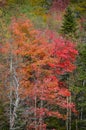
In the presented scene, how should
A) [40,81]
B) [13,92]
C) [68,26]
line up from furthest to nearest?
1. [68,26]
2. [40,81]
3. [13,92]

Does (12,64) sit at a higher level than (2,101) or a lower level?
higher

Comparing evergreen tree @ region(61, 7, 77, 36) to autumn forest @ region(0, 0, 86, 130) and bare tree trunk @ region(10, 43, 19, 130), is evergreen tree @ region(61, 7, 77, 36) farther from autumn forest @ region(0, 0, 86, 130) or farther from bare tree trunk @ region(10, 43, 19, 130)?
bare tree trunk @ region(10, 43, 19, 130)

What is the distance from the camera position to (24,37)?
134 feet

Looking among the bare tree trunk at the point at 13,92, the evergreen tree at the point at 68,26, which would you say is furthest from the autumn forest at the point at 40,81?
the evergreen tree at the point at 68,26

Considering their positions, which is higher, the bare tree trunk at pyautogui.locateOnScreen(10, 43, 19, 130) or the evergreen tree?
the evergreen tree

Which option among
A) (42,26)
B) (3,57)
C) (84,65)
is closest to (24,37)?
(3,57)

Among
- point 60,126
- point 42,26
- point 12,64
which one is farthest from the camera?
point 42,26

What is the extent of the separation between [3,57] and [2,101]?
430cm

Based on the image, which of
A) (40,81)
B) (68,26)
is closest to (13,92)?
(40,81)

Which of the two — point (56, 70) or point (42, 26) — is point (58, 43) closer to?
point (56, 70)

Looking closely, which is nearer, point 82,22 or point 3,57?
point 3,57

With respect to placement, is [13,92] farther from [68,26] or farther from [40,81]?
[68,26]

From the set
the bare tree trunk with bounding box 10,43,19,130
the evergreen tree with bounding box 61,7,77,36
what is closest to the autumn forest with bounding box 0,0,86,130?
the bare tree trunk with bounding box 10,43,19,130

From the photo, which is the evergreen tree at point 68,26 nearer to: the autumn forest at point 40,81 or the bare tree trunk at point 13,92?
the autumn forest at point 40,81
